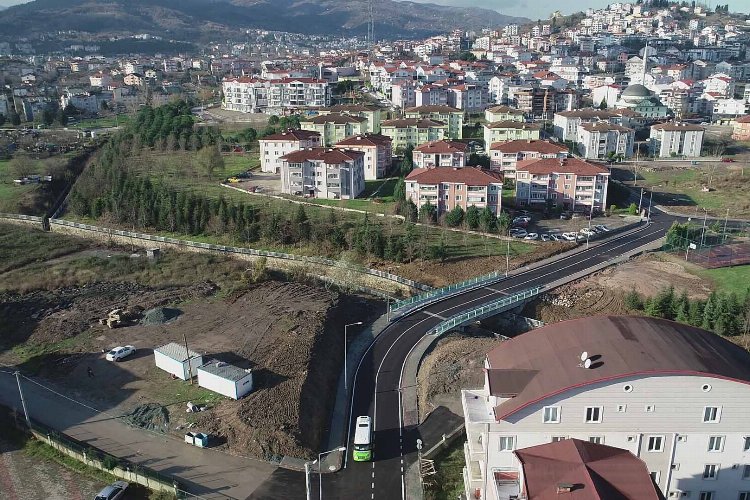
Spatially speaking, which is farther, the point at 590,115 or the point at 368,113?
the point at 368,113

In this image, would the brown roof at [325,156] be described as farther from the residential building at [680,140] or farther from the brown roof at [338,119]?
the residential building at [680,140]

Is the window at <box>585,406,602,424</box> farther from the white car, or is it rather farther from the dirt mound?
the dirt mound

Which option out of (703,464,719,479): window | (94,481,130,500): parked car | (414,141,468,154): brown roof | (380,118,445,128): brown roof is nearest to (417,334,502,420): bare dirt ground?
(703,464,719,479): window

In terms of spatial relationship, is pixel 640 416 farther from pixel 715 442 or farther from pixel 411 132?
pixel 411 132

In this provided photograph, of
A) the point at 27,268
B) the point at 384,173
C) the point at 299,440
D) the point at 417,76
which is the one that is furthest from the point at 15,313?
the point at 417,76

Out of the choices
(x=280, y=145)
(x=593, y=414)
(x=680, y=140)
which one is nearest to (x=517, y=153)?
(x=280, y=145)

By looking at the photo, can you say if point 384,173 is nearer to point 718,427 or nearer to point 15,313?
point 15,313
